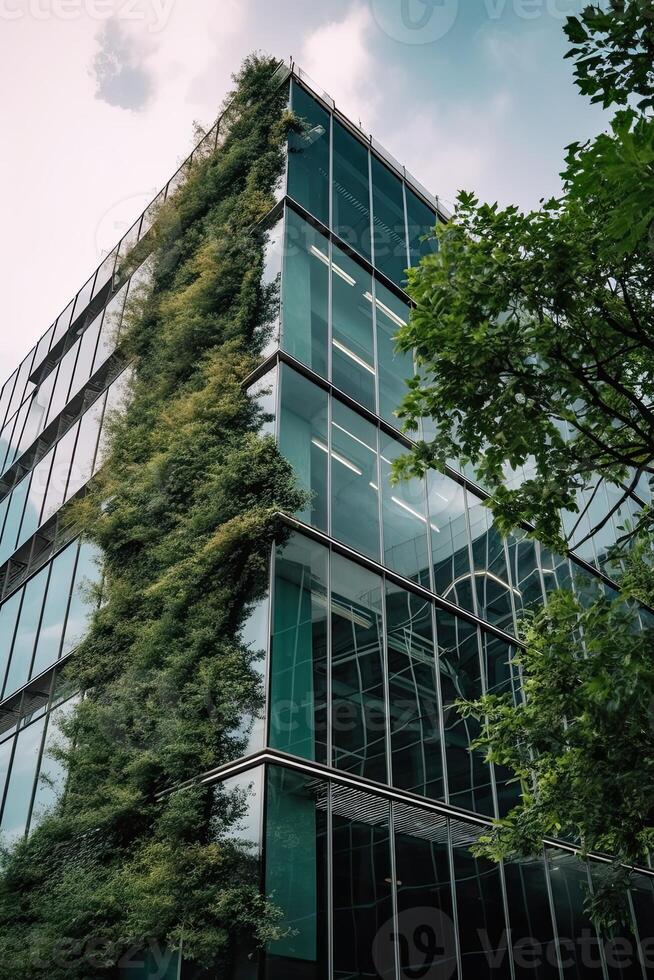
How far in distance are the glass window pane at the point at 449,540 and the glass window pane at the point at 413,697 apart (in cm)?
121

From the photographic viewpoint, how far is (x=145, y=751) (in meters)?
12.2

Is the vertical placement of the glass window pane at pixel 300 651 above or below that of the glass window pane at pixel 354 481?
below

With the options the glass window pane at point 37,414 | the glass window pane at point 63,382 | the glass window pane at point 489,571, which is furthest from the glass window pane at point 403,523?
the glass window pane at point 37,414

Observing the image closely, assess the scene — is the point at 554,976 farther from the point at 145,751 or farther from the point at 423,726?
the point at 145,751

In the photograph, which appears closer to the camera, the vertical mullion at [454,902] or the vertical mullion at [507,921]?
the vertical mullion at [454,902]

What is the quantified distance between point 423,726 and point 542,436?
614 centimetres

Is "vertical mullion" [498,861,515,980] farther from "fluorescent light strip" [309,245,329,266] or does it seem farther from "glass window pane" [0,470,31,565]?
"glass window pane" [0,470,31,565]

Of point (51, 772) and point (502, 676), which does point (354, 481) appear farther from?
point (51, 772)

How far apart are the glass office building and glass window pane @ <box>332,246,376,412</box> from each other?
56 mm

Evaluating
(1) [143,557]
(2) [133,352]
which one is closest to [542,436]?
(1) [143,557]

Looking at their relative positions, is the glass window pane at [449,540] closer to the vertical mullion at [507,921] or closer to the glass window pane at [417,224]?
the vertical mullion at [507,921]

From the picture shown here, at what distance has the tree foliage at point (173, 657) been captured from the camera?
35.8ft

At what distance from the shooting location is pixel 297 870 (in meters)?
10.7

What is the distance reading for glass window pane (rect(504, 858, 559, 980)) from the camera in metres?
13.3
